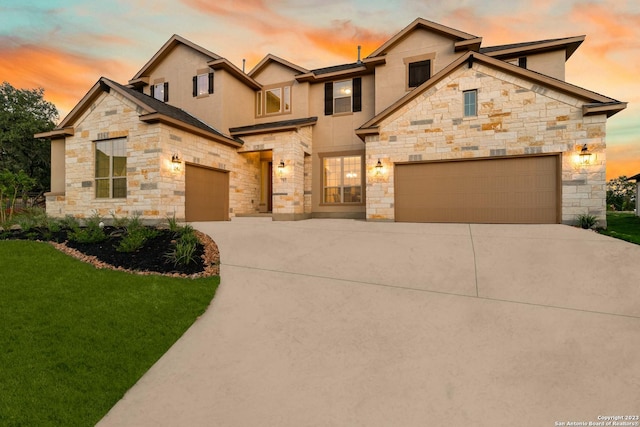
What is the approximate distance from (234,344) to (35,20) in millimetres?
22603

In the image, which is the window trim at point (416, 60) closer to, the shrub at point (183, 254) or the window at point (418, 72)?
the window at point (418, 72)

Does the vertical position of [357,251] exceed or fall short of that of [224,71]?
it falls short

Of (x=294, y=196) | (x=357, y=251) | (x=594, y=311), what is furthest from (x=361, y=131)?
(x=594, y=311)

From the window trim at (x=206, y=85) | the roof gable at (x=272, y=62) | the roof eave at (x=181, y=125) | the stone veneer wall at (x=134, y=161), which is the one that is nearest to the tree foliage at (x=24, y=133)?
the stone veneer wall at (x=134, y=161)

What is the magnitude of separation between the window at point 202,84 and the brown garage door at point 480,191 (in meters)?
11.0

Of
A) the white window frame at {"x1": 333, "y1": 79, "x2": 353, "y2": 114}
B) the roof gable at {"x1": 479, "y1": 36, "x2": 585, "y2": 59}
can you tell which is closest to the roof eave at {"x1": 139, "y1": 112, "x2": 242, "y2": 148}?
the white window frame at {"x1": 333, "y1": 79, "x2": 353, "y2": 114}

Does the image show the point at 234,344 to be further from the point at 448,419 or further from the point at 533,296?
the point at 533,296

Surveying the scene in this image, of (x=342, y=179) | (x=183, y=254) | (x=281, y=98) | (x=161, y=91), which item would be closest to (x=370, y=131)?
(x=342, y=179)

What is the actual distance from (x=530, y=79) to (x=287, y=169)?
10085mm

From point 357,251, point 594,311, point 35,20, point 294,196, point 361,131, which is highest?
point 35,20

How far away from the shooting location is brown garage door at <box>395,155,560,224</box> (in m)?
9.91

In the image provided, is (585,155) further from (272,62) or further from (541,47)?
(272,62)

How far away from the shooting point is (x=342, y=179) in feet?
46.9

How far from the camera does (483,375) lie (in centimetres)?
291
